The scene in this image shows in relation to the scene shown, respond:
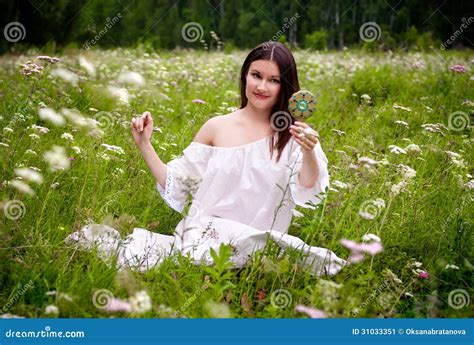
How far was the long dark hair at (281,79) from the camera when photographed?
10.1 ft

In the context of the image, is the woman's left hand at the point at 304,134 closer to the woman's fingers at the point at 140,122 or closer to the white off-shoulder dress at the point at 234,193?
the white off-shoulder dress at the point at 234,193

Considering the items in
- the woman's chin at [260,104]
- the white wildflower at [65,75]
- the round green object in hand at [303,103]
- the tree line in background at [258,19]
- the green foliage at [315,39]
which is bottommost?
the white wildflower at [65,75]

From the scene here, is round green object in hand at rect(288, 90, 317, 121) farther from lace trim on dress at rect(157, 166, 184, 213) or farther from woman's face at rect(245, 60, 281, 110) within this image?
lace trim on dress at rect(157, 166, 184, 213)

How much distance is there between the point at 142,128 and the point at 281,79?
2.69ft

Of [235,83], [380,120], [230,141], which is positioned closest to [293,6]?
[235,83]

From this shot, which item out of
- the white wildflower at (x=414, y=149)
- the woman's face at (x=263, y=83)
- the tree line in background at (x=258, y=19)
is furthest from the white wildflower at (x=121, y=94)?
the tree line in background at (x=258, y=19)

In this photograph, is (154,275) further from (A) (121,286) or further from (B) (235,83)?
(B) (235,83)

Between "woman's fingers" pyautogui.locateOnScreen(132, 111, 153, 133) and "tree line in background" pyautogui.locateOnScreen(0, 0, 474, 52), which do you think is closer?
"woman's fingers" pyautogui.locateOnScreen(132, 111, 153, 133)

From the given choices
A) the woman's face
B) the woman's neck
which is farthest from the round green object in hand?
the woman's neck

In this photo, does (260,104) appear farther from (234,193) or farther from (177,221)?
(177,221)

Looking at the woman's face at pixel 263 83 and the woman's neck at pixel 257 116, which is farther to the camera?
the woman's neck at pixel 257 116

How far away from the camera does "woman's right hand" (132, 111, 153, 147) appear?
115 inches

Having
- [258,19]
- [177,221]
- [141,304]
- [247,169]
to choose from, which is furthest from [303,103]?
[258,19]

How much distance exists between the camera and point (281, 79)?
10.2ft
